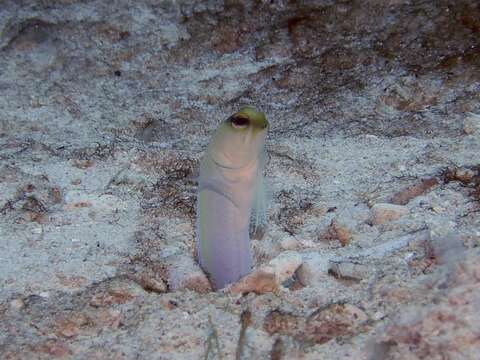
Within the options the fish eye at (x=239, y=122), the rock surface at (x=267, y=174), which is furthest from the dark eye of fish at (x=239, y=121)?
the rock surface at (x=267, y=174)

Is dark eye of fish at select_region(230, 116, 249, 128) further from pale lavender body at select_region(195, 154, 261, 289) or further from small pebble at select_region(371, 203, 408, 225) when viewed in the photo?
small pebble at select_region(371, 203, 408, 225)

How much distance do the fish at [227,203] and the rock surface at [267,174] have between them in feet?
0.42

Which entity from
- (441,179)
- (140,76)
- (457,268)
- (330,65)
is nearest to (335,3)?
(330,65)

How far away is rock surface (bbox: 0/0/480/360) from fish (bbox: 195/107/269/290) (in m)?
0.13

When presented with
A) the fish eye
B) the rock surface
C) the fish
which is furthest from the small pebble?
the fish eye

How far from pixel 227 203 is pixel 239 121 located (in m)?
0.41

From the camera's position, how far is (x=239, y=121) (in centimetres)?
212

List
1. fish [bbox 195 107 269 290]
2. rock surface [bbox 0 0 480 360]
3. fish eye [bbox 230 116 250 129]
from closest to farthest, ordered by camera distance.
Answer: rock surface [bbox 0 0 480 360] → fish eye [bbox 230 116 250 129] → fish [bbox 195 107 269 290]

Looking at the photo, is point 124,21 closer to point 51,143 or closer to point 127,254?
point 51,143

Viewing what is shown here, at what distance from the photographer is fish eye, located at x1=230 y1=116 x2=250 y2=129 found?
6.92 feet

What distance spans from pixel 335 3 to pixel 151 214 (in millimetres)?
2111

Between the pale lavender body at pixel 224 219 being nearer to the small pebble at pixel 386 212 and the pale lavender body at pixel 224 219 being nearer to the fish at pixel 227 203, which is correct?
the fish at pixel 227 203

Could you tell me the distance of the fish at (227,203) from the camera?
2244 mm

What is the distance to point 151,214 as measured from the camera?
264 cm
